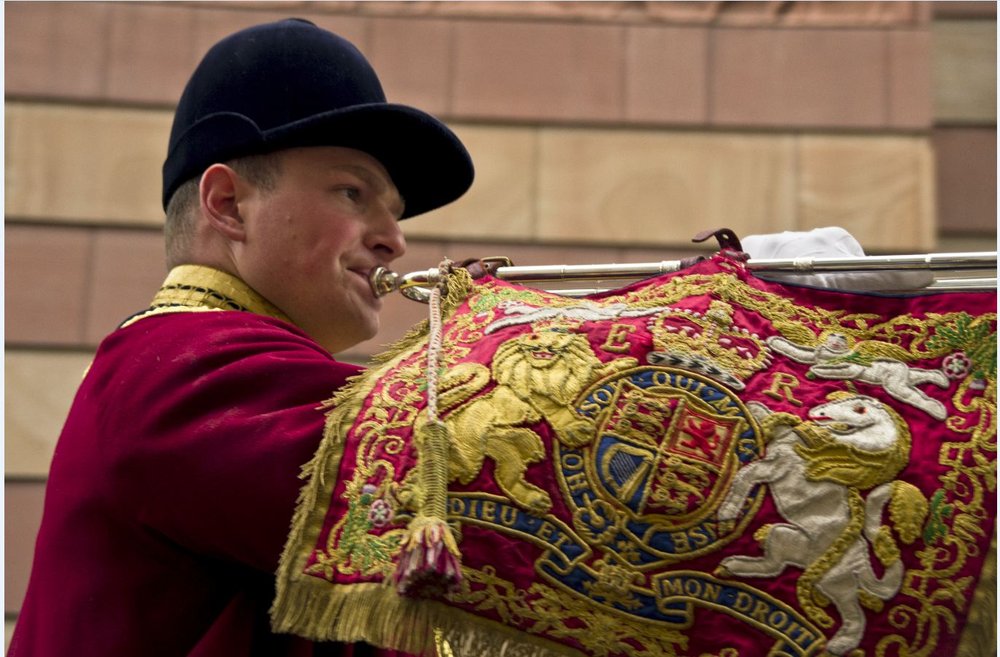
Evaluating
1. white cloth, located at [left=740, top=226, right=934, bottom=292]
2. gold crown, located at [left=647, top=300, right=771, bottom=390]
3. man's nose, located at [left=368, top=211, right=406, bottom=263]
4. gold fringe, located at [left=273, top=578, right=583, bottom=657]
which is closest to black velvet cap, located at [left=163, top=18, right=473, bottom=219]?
man's nose, located at [left=368, top=211, right=406, bottom=263]

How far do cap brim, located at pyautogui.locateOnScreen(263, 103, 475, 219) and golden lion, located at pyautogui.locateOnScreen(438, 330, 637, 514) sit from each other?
29.8 inches

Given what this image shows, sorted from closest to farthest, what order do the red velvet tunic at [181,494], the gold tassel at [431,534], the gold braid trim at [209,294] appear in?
the gold tassel at [431,534] → the red velvet tunic at [181,494] → the gold braid trim at [209,294]

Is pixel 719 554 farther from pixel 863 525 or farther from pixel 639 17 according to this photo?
pixel 639 17

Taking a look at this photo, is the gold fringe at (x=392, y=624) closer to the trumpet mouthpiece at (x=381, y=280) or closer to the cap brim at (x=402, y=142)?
the trumpet mouthpiece at (x=381, y=280)

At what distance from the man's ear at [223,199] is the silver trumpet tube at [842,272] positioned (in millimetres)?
390

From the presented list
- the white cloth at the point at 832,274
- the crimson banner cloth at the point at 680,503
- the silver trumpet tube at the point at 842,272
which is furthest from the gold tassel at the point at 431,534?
the white cloth at the point at 832,274

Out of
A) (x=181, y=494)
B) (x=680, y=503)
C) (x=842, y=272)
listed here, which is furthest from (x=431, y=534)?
(x=842, y=272)

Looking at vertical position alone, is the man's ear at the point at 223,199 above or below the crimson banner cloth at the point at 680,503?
above

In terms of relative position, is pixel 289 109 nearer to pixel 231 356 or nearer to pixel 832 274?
pixel 231 356

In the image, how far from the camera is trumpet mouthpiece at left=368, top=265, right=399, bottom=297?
8.11ft

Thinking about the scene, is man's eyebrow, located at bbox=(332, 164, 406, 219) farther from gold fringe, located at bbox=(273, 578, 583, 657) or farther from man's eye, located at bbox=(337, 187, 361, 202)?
gold fringe, located at bbox=(273, 578, 583, 657)

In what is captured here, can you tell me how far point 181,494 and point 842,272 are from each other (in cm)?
104

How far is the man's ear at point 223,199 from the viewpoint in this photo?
2529mm

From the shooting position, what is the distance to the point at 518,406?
5.93 feet
